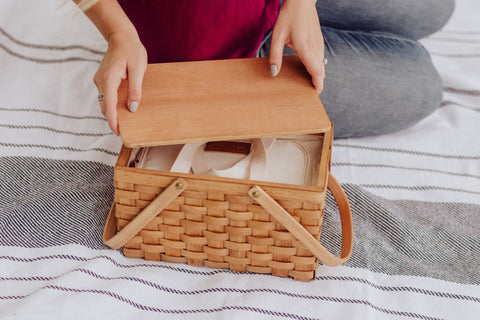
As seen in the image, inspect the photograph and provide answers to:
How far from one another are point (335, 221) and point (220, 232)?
22cm

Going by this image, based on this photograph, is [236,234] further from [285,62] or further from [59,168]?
[59,168]

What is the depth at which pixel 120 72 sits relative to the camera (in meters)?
0.65

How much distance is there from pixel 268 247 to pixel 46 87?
59cm

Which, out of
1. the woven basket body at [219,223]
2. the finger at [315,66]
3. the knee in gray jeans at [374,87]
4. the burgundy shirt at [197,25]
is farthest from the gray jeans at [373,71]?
the woven basket body at [219,223]

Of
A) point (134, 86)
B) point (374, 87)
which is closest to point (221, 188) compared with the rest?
point (134, 86)

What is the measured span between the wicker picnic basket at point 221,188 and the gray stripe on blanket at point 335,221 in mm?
71

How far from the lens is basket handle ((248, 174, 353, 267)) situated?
614mm

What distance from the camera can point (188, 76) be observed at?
69cm

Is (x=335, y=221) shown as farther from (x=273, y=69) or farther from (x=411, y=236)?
(x=273, y=69)

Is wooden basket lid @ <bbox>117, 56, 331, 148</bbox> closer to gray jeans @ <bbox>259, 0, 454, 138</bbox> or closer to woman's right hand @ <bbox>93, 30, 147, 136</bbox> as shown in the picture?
woman's right hand @ <bbox>93, 30, 147, 136</bbox>

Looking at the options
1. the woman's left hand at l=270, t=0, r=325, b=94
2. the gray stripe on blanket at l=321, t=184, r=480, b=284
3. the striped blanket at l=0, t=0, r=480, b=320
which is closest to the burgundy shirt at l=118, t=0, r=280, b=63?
the woman's left hand at l=270, t=0, r=325, b=94

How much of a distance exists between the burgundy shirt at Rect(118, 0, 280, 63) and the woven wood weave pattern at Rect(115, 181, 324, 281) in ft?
0.90

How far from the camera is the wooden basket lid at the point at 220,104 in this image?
2.00ft

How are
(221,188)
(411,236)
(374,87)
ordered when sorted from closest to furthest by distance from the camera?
1. (221,188)
2. (411,236)
3. (374,87)
